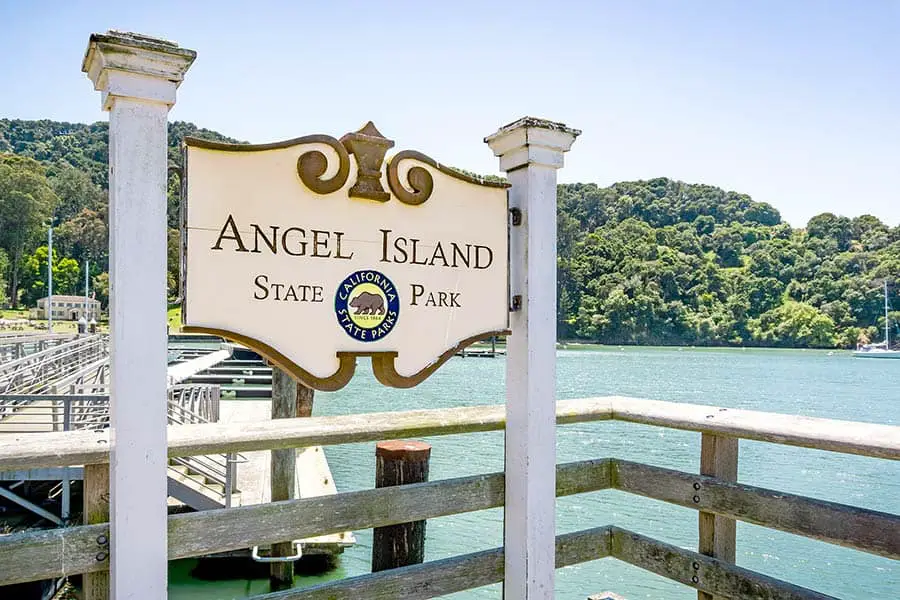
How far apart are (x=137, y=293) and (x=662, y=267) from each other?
7741 centimetres

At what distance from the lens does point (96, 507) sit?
162cm

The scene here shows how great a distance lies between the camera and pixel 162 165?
1531mm

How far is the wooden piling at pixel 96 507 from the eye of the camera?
1.59 metres

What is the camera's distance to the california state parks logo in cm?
182

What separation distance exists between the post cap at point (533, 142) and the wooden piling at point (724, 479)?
39.5 inches

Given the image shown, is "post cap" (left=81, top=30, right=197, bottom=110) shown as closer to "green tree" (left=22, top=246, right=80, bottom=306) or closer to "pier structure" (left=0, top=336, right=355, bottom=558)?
"pier structure" (left=0, top=336, right=355, bottom=558)

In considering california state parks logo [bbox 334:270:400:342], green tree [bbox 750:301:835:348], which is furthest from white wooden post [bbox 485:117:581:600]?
green tree [bbox 750:301:835:348]

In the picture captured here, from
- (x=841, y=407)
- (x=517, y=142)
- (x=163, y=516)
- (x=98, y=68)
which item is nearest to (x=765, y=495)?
(x=517, y=142)

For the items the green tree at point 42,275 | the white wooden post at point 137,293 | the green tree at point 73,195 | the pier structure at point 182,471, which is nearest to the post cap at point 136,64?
the white wooden post at point 137,293

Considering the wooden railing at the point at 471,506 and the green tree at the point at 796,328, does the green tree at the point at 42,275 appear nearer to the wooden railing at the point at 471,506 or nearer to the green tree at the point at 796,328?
the green tree at the point at 796,328

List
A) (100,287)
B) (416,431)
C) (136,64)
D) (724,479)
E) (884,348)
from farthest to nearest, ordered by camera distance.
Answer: (884,348) < (100,287) < (724,479) < (416,431) < (136,64)

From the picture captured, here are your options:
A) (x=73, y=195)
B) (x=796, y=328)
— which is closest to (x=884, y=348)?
(x=796, y=328)

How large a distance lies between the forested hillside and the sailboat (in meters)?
1.34

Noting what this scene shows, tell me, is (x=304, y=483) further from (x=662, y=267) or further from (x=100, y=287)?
(x=662, y=267)
